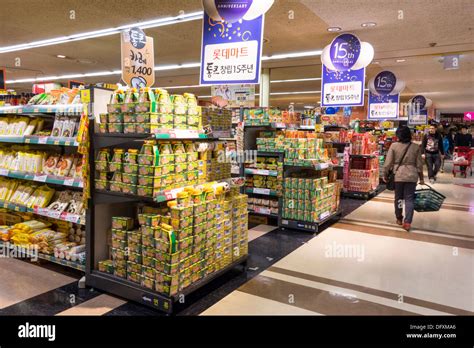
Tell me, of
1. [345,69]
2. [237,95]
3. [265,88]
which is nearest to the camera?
[345,69]

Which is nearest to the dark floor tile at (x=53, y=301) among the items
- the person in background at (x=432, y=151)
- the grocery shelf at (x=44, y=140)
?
the grocery shelf at (x=44, y=140)

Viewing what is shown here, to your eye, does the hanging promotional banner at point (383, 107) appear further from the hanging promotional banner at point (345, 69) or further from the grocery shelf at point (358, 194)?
the hanging promotional banner at point (345, 69)

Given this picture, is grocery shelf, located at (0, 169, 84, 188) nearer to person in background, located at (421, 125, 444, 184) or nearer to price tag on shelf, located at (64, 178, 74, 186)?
price tag on shelf, located at (64, 178, 74, 186)

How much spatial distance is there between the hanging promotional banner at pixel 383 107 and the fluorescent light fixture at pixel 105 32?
7941mm

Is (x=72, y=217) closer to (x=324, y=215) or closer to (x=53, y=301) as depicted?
(x=53, y=301)

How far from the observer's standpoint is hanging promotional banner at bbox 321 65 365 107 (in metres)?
7.28

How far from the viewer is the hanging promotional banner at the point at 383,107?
39.5 feet

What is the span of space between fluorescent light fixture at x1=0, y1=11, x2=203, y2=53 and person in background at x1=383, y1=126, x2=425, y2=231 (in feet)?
13.5

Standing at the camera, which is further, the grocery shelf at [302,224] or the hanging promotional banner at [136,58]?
the grocery shelf at [302,224]

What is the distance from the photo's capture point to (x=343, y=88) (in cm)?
748

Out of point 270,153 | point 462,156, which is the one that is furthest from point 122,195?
point 462,156

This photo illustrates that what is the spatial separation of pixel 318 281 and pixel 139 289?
5.88ft
